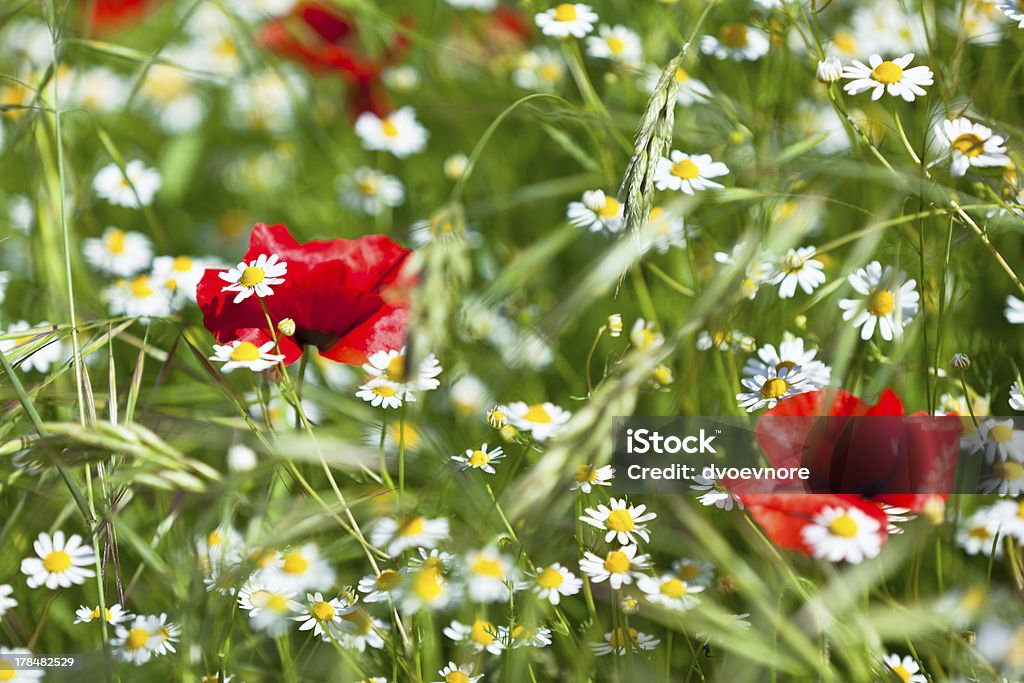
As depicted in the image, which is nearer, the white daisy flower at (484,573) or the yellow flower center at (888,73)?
the white daisy flower at (484,573)

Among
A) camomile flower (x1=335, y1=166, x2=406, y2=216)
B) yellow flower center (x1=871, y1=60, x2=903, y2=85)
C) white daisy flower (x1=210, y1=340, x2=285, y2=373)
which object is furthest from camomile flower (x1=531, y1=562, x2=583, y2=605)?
camomile flower (x1=335, y1=166, x2=406, y2=216)

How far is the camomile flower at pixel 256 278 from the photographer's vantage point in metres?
0.67

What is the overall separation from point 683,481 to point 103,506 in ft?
1.42

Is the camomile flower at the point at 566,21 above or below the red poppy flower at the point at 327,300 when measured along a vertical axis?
above

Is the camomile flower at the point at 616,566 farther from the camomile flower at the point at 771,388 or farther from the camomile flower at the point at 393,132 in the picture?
the camomile flower at the point at 393,132

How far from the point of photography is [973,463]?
2.29 feet

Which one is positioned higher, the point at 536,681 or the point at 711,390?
the point at 711,390

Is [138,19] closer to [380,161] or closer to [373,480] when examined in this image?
[380,161]

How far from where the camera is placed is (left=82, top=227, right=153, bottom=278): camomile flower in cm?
101

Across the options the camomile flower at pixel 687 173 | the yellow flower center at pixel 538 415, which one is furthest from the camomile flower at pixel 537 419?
the camomile flower at pixel 687 173

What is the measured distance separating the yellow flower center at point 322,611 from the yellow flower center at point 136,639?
0.40ft

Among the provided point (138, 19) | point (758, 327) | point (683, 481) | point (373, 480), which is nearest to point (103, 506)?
point (373, 480)

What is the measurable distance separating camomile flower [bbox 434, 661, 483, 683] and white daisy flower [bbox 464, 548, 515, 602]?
0.06 meters

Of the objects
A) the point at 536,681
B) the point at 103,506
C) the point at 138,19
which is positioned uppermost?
the point at 138,19
